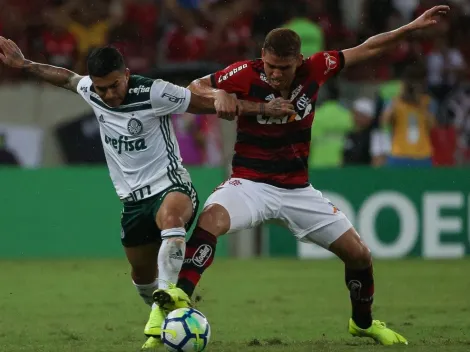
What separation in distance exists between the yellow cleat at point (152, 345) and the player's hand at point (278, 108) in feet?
5.59

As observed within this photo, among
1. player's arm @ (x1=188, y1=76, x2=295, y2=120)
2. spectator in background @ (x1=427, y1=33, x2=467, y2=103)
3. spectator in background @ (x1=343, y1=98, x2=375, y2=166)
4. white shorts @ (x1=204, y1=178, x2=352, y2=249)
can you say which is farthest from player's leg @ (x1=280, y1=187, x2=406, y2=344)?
spectator in background @ (x1=427, y1=33, x2=467, y2=103)

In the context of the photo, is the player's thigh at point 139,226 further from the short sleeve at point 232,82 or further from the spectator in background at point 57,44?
the spectator in background at point 57,44

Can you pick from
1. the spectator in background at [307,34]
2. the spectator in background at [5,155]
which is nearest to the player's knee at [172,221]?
the spectator in background at [307,34]

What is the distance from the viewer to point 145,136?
26.0ft

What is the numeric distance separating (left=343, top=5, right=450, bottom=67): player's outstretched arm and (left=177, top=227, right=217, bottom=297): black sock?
6.06 feet

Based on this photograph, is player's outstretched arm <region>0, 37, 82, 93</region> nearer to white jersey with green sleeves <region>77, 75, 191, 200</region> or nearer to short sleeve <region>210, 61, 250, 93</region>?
white jersey with green sleeves <region>77, 75, 191, 200</region>

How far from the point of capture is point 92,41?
18172 mm

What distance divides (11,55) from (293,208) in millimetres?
2358

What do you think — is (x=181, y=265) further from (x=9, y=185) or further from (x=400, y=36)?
(x=9, y=185)

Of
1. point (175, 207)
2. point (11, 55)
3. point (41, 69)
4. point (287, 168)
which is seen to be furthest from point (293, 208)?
point (11, 55)

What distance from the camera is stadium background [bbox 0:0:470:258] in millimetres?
15281

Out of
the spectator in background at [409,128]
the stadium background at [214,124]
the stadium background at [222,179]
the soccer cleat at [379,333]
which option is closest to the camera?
the soccer cleat at [379,333]

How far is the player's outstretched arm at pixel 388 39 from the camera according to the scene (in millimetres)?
8414

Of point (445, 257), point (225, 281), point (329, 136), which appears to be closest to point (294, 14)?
point (329, 136)
